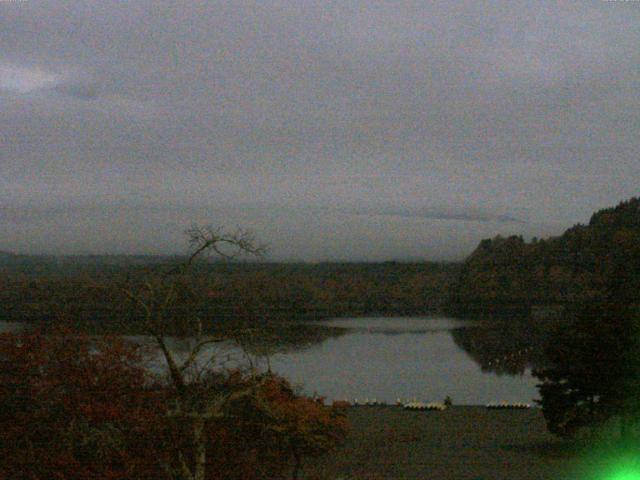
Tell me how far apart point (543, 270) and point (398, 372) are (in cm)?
5624

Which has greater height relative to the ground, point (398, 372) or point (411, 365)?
point (398, 372)

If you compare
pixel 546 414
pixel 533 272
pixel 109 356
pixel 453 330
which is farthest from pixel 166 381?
pixel 533 272

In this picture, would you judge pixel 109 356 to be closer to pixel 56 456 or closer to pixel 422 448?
pixel 56 456

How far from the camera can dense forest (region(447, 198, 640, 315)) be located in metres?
79.8

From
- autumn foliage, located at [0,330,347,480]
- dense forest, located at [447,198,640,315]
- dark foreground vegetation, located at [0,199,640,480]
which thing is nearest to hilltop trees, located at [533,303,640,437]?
dark foreground vegetation, located at [0,199,640,480]

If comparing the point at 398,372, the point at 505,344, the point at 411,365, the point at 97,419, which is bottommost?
the point at 505,344

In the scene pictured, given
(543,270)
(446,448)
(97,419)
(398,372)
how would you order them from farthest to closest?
(543,270)
(398,372)
(446,448)
(97,419)

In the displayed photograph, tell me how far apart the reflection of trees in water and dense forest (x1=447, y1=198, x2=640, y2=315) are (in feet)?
31.6

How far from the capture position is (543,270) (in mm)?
87688

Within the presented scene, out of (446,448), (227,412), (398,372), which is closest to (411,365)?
(398,372)

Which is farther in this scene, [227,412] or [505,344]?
[505,344]

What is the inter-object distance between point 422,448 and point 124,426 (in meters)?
7.80

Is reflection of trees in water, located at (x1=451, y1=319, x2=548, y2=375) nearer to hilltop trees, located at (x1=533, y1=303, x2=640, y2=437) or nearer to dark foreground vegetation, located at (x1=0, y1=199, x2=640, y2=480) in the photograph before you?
dark foreground vegetation, located at (x1=0, y1=199, x2=640, y2=480)

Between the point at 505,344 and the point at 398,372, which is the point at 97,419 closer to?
the point at 398,372
